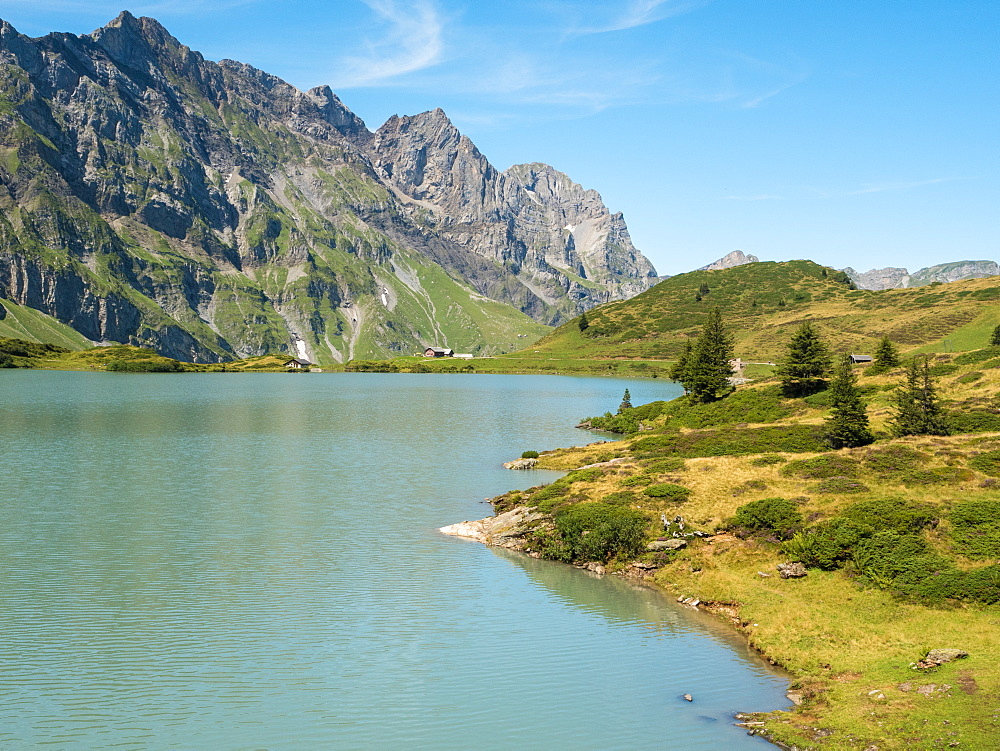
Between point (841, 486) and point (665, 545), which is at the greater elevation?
point (841, 486)

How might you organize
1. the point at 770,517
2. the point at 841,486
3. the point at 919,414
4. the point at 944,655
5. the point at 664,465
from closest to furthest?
the point at 944,655 < the point at 770,517 < the point at 841,486 < the point at 664,465 < the point at 919,414

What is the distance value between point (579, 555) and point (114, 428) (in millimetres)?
87563

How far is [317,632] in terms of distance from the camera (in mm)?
33312

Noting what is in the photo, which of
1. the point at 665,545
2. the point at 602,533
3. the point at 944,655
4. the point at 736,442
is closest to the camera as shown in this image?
the point at 944,655

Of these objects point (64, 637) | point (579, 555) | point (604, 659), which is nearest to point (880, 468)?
point (579, 555)

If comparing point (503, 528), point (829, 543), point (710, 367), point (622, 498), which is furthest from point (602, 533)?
point (710, 367)

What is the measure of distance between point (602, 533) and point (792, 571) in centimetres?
1194

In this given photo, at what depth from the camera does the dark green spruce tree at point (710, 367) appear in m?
113

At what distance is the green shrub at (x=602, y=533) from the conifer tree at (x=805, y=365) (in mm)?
59983

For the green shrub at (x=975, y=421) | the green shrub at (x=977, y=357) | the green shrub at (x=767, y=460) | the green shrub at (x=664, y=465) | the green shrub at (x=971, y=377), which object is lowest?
the green shrub at (x=664, y=465)

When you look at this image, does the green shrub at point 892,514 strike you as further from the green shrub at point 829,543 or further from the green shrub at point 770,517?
the green shrub at point 770,517

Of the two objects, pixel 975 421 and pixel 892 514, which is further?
pixel 975 421

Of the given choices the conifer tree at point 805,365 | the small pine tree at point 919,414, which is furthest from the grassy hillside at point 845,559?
the conifer tree at point 805,365

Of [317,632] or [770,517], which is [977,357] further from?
[317,632]
